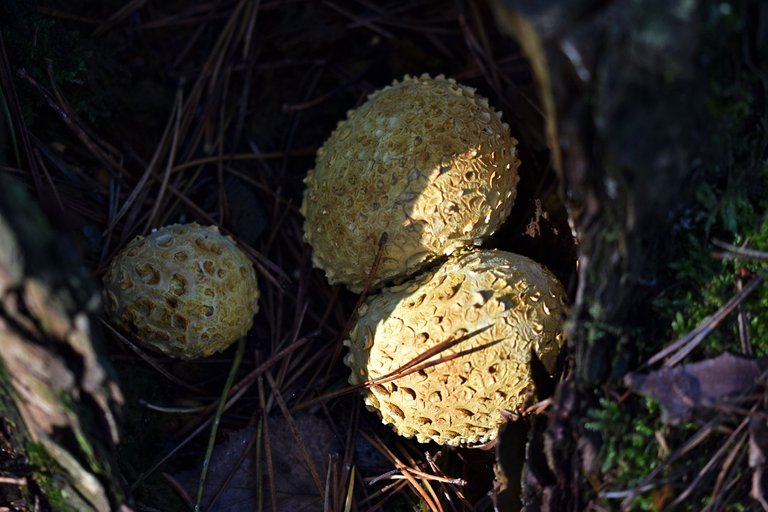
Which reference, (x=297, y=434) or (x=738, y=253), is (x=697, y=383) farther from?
(x=297, y=434)

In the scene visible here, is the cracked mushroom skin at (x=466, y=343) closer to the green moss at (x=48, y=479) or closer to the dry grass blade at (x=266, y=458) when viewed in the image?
the dry grass blade at (x=266, y=458)

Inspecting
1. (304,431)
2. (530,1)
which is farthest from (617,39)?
(304,431)

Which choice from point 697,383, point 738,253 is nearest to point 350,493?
point 697,383

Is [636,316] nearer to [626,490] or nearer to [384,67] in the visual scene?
[626,490]

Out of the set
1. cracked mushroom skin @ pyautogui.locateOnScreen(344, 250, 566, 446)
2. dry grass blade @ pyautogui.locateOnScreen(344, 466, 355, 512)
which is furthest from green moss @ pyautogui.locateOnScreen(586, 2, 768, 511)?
dry grass blade @ pyautogui.locateOnScreen(344, 466, 355, 512)

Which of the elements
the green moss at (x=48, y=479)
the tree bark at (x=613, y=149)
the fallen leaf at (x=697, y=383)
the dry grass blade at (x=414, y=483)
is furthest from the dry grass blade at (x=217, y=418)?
the fallen leaf at (x=697, y=383)

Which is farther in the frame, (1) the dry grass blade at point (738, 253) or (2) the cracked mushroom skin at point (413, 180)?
(2) the cracked mushroom skin at point (413, 180)
